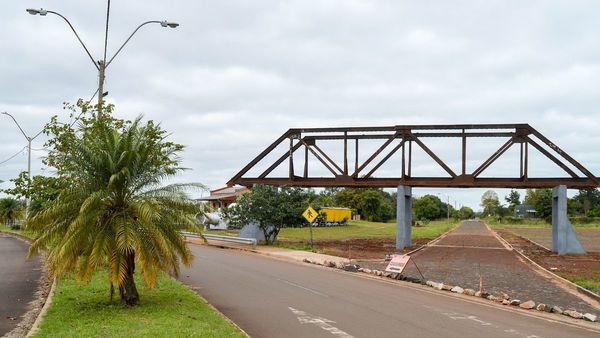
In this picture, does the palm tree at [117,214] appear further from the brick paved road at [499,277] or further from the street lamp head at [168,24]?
the brick paved road at [499,277]

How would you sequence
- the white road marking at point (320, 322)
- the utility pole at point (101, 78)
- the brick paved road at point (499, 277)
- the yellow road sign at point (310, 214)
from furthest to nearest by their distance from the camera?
the yellow road sign at point (310, 214) → the utility pole at point (101, 78) → the brick paved road at point (499, 277) → the white road marking at point (320, 322)

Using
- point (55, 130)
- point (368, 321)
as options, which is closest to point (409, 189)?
point (55, 130)

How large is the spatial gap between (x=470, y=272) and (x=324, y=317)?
14421mm

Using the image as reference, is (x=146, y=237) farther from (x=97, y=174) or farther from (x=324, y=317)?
(x=324, y=317)

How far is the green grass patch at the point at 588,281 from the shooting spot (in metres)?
20.5

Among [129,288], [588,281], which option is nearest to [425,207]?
[588,281]

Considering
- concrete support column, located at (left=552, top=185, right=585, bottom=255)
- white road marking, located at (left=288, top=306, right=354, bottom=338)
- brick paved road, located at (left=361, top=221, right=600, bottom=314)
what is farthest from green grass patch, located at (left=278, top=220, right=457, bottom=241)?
white road marking, located at (left=288, top=306, right=354, bottom=338)

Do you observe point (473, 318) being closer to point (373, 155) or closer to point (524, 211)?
point (373, 155)

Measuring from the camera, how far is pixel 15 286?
58.1ft

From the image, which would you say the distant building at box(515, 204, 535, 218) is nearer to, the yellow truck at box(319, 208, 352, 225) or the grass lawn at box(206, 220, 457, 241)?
the yellow truck at box(319, 208, 352, 225)

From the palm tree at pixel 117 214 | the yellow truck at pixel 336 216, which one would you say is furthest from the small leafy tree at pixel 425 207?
the palm tree at pixel 117 214

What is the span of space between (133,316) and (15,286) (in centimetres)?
775

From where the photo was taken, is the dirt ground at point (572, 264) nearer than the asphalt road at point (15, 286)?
No

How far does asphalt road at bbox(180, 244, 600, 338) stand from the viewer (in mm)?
12047
